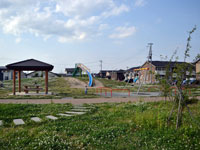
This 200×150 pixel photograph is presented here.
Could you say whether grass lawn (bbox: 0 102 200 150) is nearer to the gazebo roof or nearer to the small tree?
the small tree

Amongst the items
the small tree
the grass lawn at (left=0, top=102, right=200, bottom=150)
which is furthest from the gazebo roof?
the small tree

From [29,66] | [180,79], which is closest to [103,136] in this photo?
[180,79]

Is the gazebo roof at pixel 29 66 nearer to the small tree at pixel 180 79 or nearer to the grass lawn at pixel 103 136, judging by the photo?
the grass lawn at pixel 103 136

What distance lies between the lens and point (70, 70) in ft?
333

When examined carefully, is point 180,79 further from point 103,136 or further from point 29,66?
point 29,66

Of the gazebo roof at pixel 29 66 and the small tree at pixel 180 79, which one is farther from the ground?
the gazebo roof at pixel 29 66

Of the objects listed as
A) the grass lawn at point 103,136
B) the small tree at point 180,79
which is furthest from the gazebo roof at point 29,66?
the small tree at point 180,79

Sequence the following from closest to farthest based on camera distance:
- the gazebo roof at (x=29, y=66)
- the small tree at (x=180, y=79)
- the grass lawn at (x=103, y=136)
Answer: the grass lawn at (x=103, y=136), the small tree at (x=180, y=79), the gazebo roof at (x=29, y=66)

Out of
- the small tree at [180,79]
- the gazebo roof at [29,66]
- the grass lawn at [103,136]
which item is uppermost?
the gazebo roof at [29,66]

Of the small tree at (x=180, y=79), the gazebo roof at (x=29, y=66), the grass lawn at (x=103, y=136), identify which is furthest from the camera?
the gazebo roof at (x=29, y=66)

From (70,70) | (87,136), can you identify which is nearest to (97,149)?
(87,136)

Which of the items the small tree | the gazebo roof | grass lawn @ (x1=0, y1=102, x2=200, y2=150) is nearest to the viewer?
grass lawn @ (x1=0, y1=102, x2=200, y2=150)

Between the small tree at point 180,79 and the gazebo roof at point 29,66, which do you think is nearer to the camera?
the small tree at point 180,79

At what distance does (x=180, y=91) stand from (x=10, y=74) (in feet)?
244
